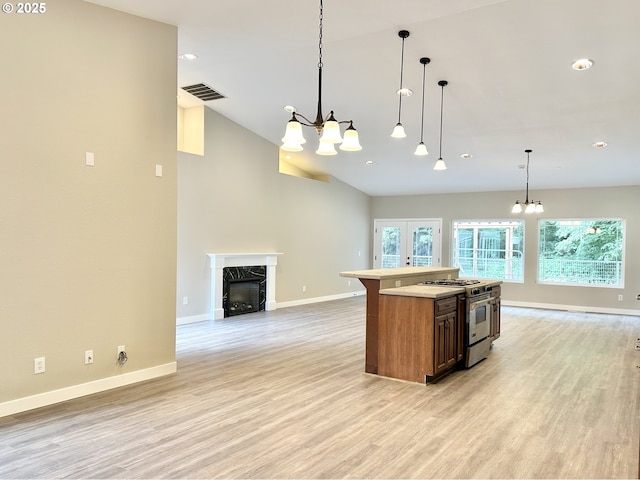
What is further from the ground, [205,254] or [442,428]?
[205,254]

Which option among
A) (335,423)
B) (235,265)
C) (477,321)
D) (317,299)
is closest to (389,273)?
(477,321)

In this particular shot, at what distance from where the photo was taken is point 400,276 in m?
4.90

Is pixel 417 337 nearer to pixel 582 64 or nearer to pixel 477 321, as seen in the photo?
pixel 477 321

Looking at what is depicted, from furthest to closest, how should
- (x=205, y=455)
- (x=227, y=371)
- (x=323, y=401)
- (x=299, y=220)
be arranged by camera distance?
(x=299, y=220), (x=227, y=371), (x=323, y=401), (x=205, y=455)

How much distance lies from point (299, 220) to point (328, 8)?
223 inches

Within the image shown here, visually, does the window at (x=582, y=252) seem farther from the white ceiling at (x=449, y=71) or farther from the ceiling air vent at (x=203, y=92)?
the ceiling air vent at (x=203, y=92)

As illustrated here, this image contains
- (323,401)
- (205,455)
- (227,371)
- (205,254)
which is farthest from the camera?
(205,254)

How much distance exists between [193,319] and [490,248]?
6765 mm

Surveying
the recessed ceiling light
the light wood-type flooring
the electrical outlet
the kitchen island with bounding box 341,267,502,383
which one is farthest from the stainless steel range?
the electrical outlet

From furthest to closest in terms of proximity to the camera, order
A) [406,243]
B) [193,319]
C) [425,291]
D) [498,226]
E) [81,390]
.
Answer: [406,243] → [498,226] → [193,319] → [425,291] → [81,390]

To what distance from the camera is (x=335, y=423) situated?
129 inches

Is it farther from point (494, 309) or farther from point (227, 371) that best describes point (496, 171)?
point (227, 371)

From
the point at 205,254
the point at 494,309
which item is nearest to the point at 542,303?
the point at 494,309

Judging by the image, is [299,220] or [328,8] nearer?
[328,8]
